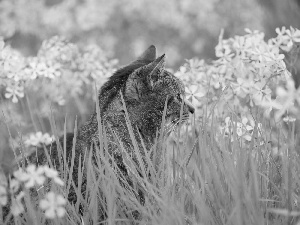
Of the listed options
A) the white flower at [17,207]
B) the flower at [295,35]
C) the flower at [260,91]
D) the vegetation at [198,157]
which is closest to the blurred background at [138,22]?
the vegetation at [198,157]

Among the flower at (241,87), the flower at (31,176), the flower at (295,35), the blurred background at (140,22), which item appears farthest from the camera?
the blurred background at (140,22)

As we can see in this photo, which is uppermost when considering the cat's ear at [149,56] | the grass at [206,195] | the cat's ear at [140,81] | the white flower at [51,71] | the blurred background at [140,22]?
the blurred background at [140,22]

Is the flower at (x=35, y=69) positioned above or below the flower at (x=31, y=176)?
above

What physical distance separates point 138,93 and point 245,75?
0.97m

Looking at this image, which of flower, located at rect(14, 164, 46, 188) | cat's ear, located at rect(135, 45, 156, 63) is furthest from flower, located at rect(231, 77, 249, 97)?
flower, located at rect(14, 164, 46, 188)

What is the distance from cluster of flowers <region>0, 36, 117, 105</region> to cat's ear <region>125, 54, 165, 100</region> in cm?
88

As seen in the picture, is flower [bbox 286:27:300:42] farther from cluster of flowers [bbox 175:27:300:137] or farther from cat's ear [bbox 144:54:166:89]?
cat's ear [bbox 144:54:166:89]

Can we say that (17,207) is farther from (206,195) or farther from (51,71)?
(51,71)

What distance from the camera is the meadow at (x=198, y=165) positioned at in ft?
7.89

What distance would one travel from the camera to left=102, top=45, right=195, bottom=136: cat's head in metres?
3.50

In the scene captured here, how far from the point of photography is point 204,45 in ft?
32.3

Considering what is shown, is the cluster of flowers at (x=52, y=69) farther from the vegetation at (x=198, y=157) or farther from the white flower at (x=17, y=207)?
the white flower at (x=17, y=207)

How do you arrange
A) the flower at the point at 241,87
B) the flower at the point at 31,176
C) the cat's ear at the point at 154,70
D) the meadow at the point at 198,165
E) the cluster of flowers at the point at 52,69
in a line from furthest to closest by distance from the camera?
the cluster of flowers at the point at 52,69 < the flower at the point at 241,87 < the cat's ear at the point at 154,70 < the meadow at the point at 198,165 < the flower at the point at 31,176

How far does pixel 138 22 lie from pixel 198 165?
7214 millimetres
